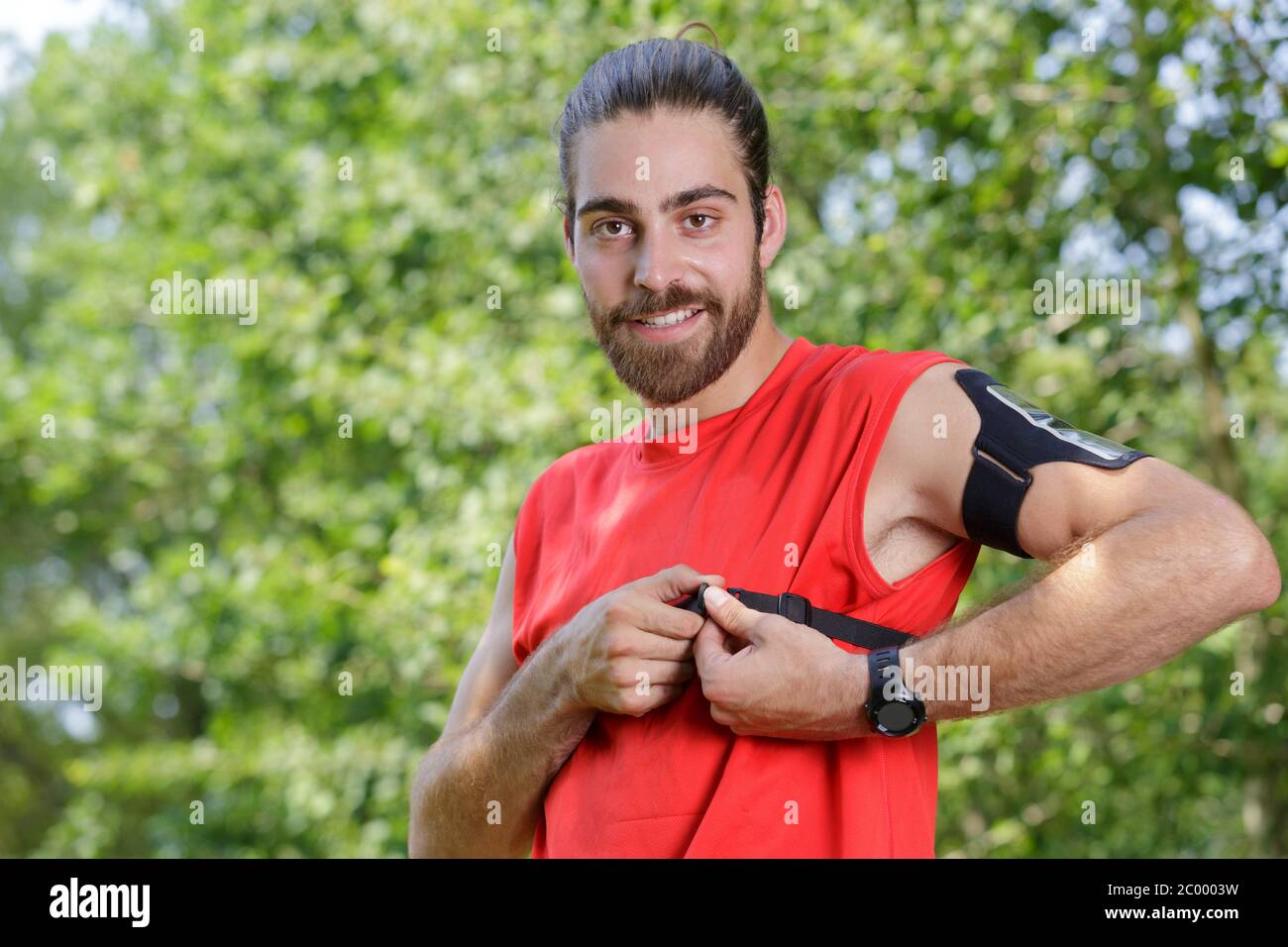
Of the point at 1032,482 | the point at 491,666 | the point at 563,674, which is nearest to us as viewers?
the point at 1032,482

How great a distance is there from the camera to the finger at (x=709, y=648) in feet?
5.95

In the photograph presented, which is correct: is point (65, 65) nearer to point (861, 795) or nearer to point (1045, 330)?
point (1045, 330)

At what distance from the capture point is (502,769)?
85.4 inches

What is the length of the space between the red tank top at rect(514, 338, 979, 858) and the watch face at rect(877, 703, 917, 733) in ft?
0.36

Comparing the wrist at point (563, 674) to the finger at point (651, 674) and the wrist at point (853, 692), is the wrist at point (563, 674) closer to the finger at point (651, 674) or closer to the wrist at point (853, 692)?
the finger at point (651, 674)

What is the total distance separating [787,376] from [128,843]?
42.1 feet

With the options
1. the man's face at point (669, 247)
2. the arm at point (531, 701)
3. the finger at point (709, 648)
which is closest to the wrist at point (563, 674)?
the arm at point (531, 701)

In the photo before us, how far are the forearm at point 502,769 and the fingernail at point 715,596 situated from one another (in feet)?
0.97

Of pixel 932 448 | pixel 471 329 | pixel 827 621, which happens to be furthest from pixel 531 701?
pixel 471 329

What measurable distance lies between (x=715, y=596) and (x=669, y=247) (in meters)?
0.57

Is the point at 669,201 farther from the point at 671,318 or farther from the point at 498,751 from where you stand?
the point at 498,751

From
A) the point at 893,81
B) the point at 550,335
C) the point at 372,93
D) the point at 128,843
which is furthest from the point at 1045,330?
the point at 128,843

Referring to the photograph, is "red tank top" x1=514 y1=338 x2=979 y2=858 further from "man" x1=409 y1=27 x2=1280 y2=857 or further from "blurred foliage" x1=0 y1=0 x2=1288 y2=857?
"blurred foliage" x1=0 y1=0 x2=1288 y2=857

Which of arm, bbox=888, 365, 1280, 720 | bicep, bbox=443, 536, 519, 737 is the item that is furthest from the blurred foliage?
arm, bbox=888, 365, 1280, 720
